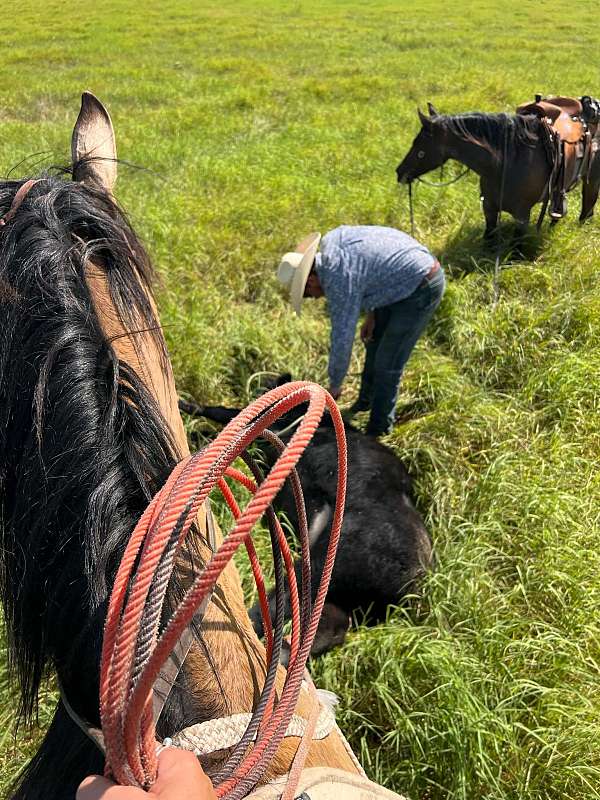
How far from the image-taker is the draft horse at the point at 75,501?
972mm

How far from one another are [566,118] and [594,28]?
21.0 metres

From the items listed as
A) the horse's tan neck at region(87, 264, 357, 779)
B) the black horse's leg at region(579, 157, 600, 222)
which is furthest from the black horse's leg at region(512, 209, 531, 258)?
the horse's tan neck at region(87, 264, 357, 779)

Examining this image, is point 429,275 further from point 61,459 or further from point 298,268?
point 61,459

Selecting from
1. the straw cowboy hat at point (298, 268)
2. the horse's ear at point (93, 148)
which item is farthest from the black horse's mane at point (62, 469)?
the straw cowboy hat at point (298, 268)

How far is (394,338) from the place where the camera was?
3.66m

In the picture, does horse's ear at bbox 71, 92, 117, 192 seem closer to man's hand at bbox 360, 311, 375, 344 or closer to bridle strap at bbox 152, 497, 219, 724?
bridle strap at bbox 152, 497, 219, 724

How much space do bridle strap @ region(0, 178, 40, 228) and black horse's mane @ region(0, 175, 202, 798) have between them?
137 mm

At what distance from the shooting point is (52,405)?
104 cm

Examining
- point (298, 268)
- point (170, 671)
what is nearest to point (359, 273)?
point (298, 268)

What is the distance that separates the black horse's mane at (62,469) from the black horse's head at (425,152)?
5.43 m

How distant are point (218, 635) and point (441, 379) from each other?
3.16 metres

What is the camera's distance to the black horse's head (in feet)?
19.1

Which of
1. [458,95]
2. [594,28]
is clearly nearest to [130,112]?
[458,95]

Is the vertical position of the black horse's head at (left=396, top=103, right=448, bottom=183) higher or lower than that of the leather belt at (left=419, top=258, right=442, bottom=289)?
higher
